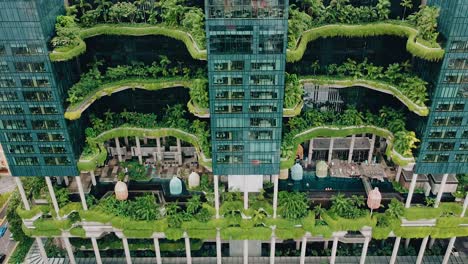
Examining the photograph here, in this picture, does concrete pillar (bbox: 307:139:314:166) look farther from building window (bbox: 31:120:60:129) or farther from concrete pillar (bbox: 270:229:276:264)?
building window (bbox: 31:120:60:129)

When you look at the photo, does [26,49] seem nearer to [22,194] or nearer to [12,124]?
[12,124]

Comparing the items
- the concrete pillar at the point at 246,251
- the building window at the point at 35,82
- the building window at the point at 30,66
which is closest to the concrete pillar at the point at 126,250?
the concrete pillar at the point at 246,251

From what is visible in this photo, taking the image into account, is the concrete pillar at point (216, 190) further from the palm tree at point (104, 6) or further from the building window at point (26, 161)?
the palm tree at point (104, 6)

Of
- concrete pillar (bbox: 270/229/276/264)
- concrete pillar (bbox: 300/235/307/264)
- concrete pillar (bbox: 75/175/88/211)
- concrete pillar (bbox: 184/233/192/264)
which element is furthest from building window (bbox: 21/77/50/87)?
concrete pillar (bbox: 300/235/307/264)

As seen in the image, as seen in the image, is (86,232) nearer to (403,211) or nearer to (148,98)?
(148,98)

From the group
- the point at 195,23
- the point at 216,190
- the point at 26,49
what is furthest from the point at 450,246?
the point at 26,49
